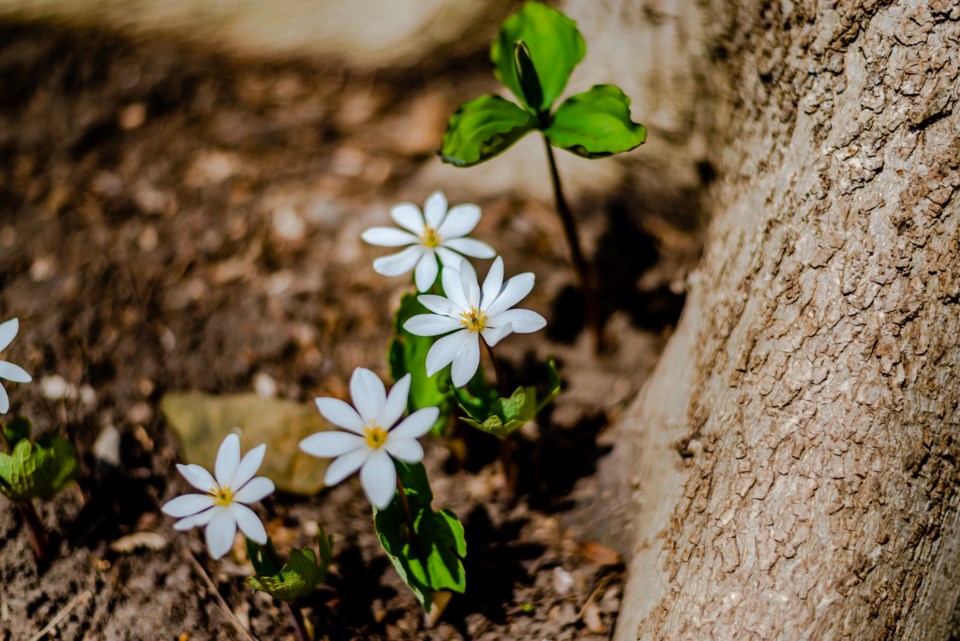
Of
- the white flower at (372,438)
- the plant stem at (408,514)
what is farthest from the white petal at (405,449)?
the plant stem at (408,514)

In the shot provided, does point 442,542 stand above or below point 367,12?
below

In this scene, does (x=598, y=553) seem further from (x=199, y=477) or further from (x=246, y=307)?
(x=246, y=307)

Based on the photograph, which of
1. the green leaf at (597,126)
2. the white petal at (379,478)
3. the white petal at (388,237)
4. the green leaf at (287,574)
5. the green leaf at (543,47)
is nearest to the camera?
the white petal at (379,478)

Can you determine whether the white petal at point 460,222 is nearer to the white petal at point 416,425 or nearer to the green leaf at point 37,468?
the white petal at point 416,425

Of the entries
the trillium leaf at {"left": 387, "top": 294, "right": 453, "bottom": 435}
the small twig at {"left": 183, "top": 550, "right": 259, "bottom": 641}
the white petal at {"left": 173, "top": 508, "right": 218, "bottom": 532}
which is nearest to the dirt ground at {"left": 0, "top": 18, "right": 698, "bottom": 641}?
the small twig at {"left": 183, "top": 550, "right": 259, "bottom": 641}

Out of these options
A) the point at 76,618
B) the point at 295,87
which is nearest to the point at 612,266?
the point at 295,87

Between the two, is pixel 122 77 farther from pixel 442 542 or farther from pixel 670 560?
pixel 670 560

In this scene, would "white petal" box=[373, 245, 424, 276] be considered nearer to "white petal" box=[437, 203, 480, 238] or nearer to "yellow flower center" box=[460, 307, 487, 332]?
"white petal" box=[437, 203, 480, 238]
